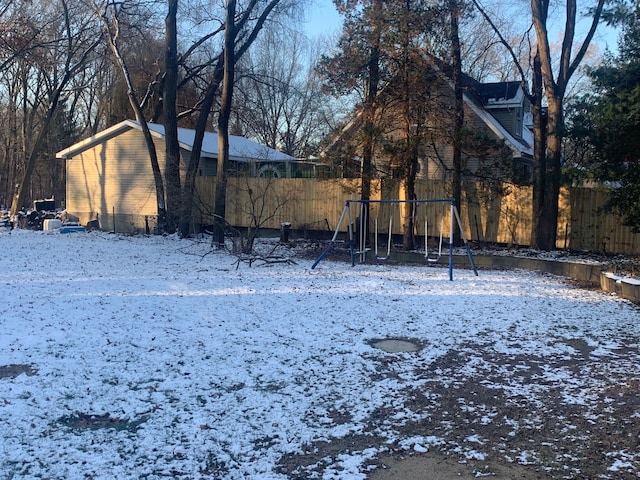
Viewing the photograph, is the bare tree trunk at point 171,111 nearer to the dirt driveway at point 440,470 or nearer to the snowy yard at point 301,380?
the snowy yard at point 301,380

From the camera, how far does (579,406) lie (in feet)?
16.4

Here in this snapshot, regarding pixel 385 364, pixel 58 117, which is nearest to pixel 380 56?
pixel 385 364

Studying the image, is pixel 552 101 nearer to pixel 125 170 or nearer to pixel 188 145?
pixel 188 145

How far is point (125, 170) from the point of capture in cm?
2438

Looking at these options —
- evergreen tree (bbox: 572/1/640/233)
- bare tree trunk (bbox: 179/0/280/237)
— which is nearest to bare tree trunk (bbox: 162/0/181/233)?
bare tree trunk (bbox: 179/0/280/237)

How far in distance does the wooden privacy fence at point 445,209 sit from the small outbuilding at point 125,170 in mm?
1826

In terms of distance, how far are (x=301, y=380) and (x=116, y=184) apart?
21240 mm

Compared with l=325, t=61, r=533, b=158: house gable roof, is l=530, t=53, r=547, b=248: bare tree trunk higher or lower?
lower

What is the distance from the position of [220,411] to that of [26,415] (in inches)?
58.3

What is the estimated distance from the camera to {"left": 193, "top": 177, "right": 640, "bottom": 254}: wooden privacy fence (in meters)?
16.8

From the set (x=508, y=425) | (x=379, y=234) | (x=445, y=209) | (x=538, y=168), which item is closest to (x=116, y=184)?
(x=379, y=234)

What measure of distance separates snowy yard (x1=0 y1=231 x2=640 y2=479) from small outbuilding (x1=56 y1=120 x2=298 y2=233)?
1364 centimetres

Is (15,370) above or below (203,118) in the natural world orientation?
below

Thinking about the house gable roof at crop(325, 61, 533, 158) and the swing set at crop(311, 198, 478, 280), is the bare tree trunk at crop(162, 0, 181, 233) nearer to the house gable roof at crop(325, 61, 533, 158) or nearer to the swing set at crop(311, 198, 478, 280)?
the swing set at crop(311, 198, 478, 280)
